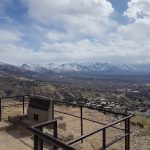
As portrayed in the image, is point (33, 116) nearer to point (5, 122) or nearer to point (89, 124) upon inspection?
point (5, 122)

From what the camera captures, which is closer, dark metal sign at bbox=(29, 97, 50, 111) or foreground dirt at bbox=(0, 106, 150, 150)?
foreground dirt at bbox=(0, 106, 150, 150)

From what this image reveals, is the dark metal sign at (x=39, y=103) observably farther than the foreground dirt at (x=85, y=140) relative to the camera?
Yes

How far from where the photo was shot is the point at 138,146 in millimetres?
12500

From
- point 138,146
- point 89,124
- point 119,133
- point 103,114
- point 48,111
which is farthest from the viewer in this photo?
point 103,114

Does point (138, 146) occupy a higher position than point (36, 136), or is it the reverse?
point (36, 136)

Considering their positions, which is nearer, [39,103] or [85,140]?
[39,103]

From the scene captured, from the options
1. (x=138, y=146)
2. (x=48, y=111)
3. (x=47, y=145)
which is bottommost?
(x=138, y=146)

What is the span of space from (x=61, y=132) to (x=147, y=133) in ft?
21.3

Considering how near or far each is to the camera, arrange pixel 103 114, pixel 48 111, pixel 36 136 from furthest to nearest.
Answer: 1. pixel 103 114
2. pixel 48 111
3. pixel 36 136

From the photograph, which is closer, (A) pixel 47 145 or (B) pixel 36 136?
(B) pixel 36 136

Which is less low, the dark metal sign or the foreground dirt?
the dark metal sign

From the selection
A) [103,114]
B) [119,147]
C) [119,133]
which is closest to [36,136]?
[119,147]

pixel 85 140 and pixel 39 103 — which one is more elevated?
pixel 39 103

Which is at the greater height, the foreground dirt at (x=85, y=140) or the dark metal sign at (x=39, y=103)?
the dark metal sign at (x=39, y=103)
